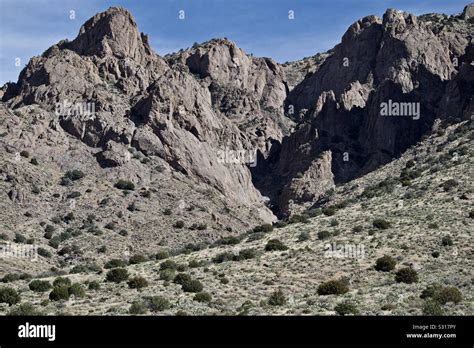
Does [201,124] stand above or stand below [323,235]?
above

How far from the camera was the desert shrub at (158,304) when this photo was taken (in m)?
39.4

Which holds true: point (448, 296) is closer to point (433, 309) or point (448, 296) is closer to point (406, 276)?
point (433, 309)

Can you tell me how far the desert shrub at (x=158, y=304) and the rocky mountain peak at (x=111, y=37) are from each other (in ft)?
308

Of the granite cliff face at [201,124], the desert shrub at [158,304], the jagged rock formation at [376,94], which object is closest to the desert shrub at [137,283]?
the desert shrub at [158,304]

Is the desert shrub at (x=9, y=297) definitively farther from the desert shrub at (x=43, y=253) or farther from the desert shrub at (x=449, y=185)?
the desert shrub at (x=449, y=185)

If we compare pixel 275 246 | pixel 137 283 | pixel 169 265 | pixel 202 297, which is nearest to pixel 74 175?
pixel 169 265

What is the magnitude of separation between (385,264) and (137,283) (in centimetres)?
1742

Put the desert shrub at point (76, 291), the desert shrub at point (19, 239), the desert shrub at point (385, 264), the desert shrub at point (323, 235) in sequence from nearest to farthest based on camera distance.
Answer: the desert shrub at point (76, 291)
the desert shrub at point (385, 264)
the desert shrub at point (323, 235)
the desert shrub at point (19, 239)

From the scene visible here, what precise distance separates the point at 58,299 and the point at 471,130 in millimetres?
68586

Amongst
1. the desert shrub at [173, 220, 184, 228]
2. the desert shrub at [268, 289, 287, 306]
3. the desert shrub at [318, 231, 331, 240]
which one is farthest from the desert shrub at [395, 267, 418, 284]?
the desert shrub at [173, 220, 184, 228]

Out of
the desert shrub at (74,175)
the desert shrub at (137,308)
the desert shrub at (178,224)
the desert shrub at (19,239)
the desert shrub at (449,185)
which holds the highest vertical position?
the desert shrub at (74,175)

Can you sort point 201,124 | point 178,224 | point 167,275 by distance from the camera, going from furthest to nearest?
point 201,124 < point 178,224 < point 167,275

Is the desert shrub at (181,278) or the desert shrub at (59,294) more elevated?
the desert shrub at (181,278)

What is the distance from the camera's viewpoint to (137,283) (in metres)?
47.0
